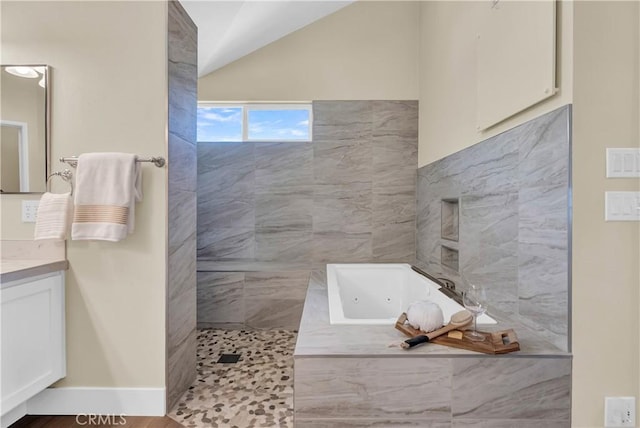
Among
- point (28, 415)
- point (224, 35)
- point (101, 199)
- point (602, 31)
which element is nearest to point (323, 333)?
point (101, 199)

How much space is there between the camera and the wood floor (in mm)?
1840

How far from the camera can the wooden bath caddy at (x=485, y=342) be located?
52.0 inches

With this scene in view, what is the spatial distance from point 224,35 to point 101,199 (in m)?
1.85

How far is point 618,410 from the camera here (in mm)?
1354

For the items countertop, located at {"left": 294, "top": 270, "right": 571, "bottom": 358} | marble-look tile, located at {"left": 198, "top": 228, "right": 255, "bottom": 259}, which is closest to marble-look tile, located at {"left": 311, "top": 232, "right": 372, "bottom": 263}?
marble-look tile, located at {"left": 198, "top": 228, "right": 255, "bottom": 259}

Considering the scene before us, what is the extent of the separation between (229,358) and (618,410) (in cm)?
226

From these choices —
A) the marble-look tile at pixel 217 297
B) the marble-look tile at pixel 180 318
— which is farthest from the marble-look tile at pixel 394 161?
the marble-look tile at pixel 180 318

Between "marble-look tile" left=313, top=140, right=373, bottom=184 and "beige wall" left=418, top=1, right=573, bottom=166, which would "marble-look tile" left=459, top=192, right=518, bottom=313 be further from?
"marble-look tile" left=313, top=140, right=373, bottom=184

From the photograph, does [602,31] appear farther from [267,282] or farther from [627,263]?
[267,282]

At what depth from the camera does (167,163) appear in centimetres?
193

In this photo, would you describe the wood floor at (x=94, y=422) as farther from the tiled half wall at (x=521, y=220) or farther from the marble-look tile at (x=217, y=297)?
the tiled half wall at (x=521, y=220)

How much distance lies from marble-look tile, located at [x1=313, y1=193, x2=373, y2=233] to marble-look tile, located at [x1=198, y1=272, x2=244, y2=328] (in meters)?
1.00

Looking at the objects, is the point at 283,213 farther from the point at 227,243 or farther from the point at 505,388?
the point at 505,388
